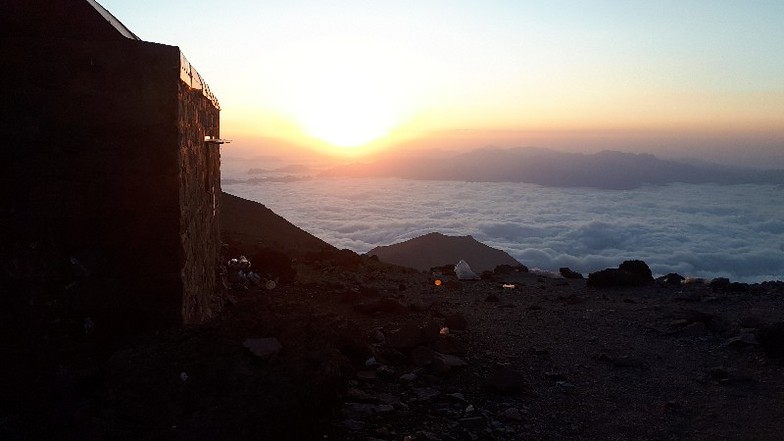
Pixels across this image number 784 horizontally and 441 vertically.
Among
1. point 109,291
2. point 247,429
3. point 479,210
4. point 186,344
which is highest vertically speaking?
point 109,291

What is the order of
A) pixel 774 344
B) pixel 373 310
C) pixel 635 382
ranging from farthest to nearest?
pixel 373 310 → pixel 774 344 → pixel 635 382

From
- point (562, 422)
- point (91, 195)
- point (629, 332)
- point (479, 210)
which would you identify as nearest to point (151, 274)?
point (91, 195)

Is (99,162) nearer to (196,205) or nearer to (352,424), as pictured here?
(196,205)

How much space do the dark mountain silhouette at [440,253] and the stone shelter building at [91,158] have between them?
30792 mm

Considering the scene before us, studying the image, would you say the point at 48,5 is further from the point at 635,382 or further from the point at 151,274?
the point at 635,382

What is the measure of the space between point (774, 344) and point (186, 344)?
21.1 ft

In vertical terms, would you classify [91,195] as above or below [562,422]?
above

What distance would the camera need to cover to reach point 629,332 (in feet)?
25.2

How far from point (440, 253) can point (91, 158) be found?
3376 centimetres

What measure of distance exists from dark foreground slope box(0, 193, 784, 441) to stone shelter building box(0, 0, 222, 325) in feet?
1.04

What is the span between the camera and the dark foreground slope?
3293 mm

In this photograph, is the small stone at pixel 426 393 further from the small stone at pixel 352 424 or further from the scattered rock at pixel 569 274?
the scattered rock at pixel 569 274

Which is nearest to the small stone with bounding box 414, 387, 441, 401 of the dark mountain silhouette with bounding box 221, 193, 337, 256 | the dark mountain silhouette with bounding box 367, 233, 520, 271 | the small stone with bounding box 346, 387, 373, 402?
the small stone with bounding box 346, 387, 373, 402

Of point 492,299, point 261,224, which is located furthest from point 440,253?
point 492,299
